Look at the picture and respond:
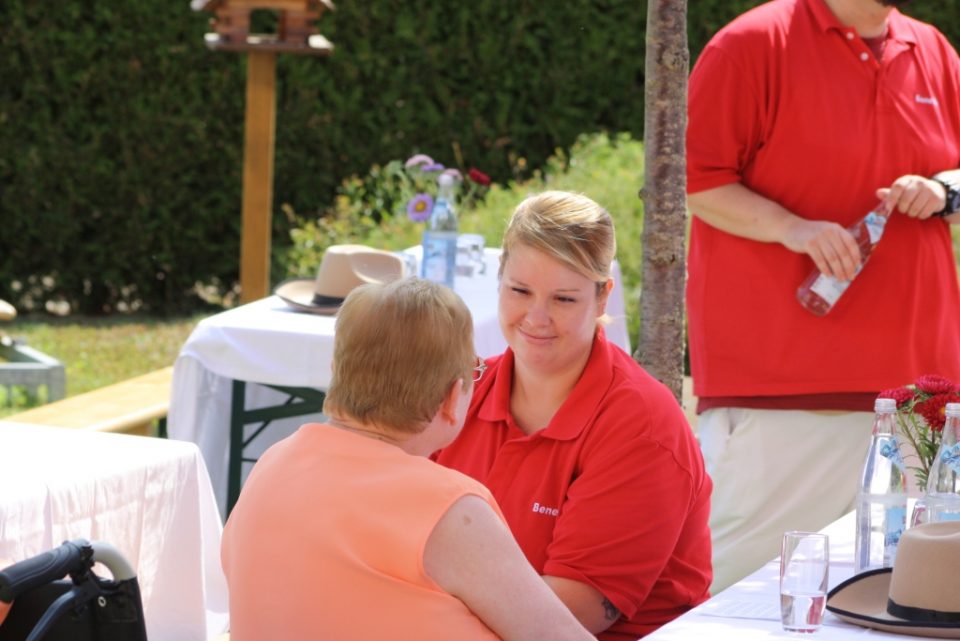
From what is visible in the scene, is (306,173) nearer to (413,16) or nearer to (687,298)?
(413,16)

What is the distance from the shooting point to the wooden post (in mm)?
7059

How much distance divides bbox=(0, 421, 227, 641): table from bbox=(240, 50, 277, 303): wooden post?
3.46m

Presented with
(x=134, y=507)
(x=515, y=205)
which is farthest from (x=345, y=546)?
(x=515, y=205)

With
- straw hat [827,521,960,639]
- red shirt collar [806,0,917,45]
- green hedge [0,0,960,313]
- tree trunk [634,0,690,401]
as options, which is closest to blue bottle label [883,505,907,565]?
straw hat [827,521,960,639]

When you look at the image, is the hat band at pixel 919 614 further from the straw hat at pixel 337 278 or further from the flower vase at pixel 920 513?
the straw hat at pixel 337 278

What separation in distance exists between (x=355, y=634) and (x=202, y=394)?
2.67 meters

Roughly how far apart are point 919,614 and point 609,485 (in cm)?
59

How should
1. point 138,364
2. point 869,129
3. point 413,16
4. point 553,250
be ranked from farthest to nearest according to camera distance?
point 413,16
point 138,364
point 869,129
point 553,250

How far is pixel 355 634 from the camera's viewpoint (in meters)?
2.16

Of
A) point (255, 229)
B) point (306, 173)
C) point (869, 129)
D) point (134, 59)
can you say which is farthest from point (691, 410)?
point (134, 59)

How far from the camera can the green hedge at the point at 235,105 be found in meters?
9.72

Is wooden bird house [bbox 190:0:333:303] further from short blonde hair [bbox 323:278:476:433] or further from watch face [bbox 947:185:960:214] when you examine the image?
short blonde hair [bbox 323:278:476:433]

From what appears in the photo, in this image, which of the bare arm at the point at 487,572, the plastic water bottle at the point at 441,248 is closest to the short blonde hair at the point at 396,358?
the bare arm at the point at 487,572

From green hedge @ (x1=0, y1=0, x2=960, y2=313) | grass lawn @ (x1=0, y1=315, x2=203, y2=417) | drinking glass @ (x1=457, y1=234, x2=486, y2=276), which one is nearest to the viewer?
drinking glass @ (x1=457, y1=234, x2=486, y2=276)
